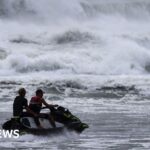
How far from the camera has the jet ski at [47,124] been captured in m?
20.3

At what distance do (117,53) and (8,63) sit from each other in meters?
8.31

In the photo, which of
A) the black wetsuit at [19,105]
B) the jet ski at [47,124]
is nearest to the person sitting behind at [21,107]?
the black wetsuit at [19,105]

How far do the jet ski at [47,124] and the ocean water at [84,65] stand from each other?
19cm

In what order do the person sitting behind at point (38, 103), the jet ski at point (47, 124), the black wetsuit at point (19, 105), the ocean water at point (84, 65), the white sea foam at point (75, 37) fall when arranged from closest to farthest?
the jet ski at point (47, 124)
the black wetsuit at point (19, 105)
the person sitting behind at point (38, 103)
the ocean water at point (84, 65)
the white sea foam at point (75, 37)

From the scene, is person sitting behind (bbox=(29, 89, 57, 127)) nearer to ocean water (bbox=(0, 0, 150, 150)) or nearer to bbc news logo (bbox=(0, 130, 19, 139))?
ocean water (bbox=(0, 0, 150, 150))

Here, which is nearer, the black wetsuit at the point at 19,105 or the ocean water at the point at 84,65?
the black wetsuit at the point at 19,105

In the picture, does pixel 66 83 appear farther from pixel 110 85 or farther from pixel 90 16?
pixel 90 16

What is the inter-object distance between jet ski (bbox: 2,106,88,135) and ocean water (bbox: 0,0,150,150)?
0.62 ft

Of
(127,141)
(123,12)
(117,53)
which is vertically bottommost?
(127,141)

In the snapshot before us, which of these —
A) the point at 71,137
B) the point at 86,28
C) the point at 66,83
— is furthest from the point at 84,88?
the point at 86,28

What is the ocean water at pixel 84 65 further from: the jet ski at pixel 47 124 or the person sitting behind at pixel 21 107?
the person sitting behind at pixel 21 107

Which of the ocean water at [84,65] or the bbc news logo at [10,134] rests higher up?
the ocean water at [84,65]

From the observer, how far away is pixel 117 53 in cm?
5169

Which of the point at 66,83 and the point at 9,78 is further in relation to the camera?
the point at 9,78
